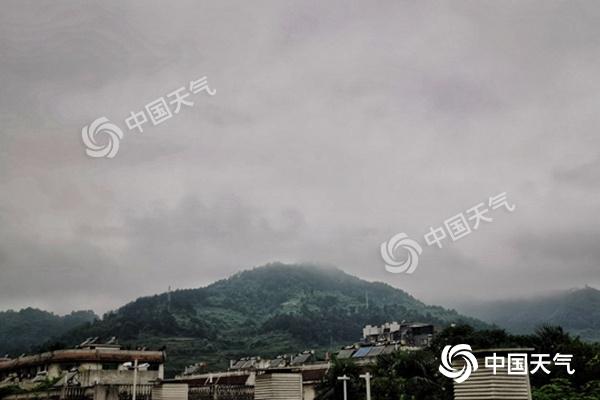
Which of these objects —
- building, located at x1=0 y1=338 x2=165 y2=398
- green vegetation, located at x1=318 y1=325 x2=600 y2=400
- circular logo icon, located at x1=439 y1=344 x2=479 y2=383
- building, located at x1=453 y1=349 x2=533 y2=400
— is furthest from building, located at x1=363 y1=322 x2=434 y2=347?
building, located at x1=453 y1=349 x2=533 y2=400

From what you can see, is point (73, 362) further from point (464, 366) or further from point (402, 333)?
point (402, 333)

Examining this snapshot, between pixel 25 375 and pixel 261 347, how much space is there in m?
122

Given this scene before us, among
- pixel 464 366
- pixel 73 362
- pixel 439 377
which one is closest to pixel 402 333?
pixel 73 362

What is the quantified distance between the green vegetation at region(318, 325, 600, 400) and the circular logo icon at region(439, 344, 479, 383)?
1674 centimetres

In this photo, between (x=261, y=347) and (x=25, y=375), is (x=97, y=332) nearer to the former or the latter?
(x=261, y=347)

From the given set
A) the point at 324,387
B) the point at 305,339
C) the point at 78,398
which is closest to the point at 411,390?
the point at 324,387

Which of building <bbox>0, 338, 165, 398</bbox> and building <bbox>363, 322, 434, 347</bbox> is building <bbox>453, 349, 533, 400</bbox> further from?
building <bbox>363, 322, 434, 347</bbox>

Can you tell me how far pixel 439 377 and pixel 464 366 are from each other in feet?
74.7

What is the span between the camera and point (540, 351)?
34.9 meters

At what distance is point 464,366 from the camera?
10.7 m

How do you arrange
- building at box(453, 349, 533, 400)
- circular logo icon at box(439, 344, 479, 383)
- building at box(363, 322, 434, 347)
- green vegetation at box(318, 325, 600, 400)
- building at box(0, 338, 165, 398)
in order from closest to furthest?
building at box(453, 349, 533, 400) < circular logo icon at box(439, 344, 479, 383) < green vegetation at box(318, 325, 600, 400) < building at box(0, 338, 165, 398) < building at box(363, 322, 434, 347)

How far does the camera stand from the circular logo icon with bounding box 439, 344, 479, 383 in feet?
34.6

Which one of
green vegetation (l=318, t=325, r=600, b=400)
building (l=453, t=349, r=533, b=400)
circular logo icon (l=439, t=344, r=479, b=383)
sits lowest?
green vegetation (l=318, t=325, r=600, b=400)

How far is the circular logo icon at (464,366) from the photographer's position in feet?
34.6
